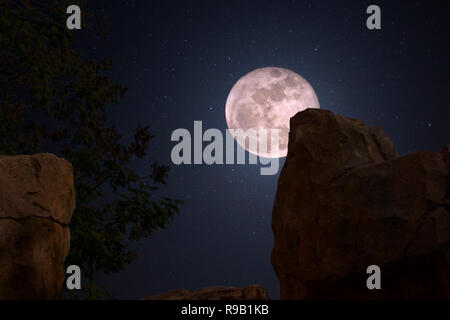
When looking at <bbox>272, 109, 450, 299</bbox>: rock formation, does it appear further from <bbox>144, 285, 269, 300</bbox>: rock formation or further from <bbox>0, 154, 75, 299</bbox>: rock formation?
<bbox>0, 154, 75, 299</bbox>: rock formation

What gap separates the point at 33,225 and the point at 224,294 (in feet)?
6.43

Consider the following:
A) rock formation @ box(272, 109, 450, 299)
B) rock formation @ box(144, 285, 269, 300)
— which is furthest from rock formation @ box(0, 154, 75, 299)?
rock formation @ box(272, 109, 450, 299)

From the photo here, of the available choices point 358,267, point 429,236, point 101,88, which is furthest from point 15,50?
point 429,236

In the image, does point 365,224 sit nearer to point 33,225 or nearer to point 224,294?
point 224,294

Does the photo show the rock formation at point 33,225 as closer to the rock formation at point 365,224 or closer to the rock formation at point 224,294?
the rock formation at point 224,294

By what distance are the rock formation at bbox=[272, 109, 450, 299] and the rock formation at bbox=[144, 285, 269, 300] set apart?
629 millimetres

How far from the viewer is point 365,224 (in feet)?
14.5

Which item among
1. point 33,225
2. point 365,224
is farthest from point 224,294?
point 33,225

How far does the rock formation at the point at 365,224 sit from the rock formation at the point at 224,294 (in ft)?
2.06

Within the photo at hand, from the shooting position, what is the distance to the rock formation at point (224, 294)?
4352 mm

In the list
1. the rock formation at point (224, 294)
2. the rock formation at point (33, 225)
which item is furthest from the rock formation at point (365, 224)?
the rock formation at point (33, 225)

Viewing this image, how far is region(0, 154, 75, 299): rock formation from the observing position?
4266mm

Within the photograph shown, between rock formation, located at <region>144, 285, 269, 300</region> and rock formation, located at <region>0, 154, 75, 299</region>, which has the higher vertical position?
rock formation, located at <region>0, 154, 75, 299</region>

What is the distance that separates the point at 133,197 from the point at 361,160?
3626mm
